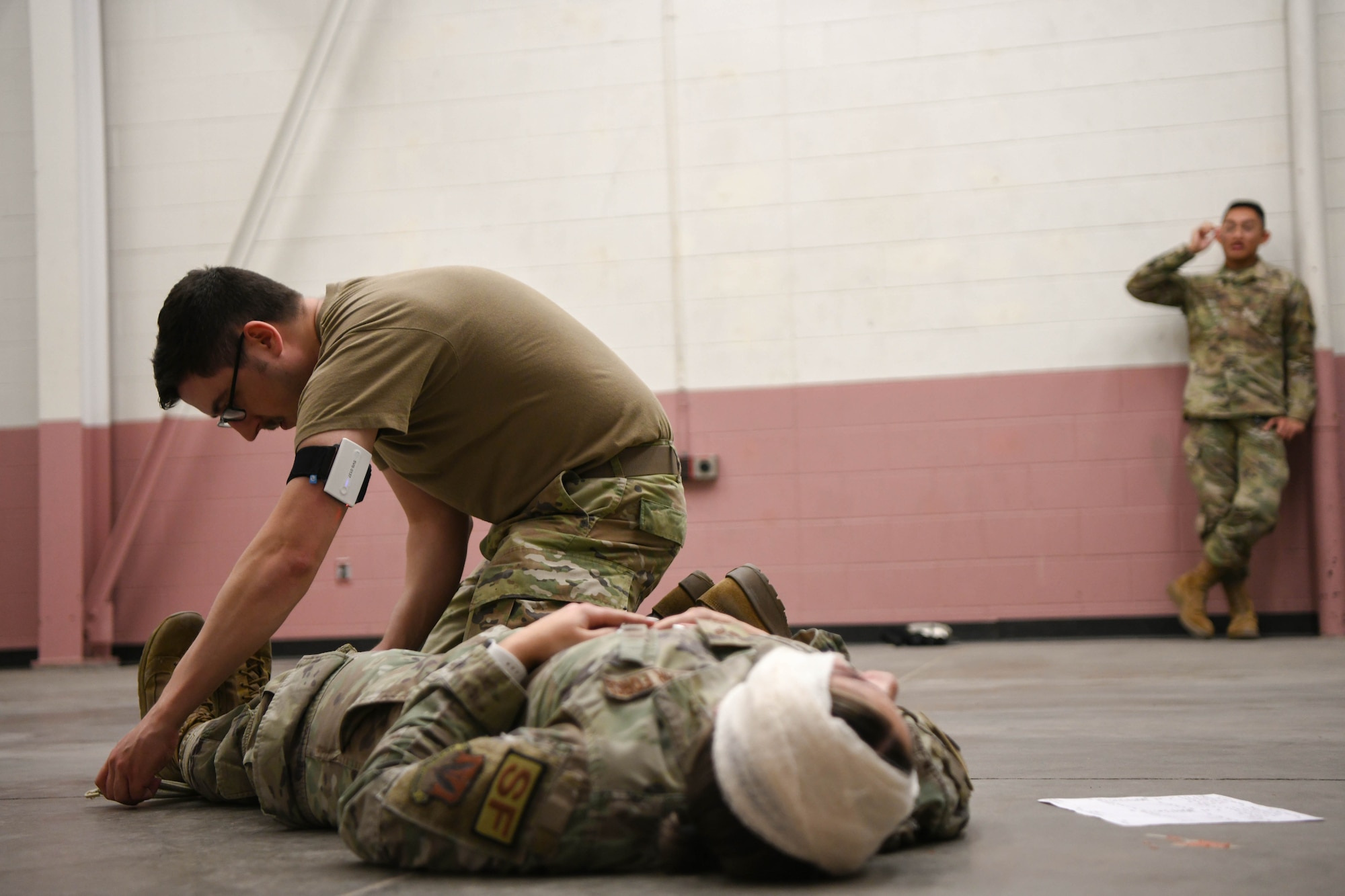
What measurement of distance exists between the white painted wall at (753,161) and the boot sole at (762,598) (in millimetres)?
3659

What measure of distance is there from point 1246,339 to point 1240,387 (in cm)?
22

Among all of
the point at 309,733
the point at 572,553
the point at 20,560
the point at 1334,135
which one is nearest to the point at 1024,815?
the point at 572,553

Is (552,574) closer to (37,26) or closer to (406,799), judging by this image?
(406,799)

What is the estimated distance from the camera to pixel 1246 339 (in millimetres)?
5133

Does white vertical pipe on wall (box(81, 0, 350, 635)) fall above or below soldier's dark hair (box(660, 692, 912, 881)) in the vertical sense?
above

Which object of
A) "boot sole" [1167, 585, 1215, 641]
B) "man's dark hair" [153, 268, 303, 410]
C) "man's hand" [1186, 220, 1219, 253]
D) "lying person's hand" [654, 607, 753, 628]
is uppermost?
"man's hand" [1186, 220, 1219, 253]

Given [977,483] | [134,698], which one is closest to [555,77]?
[977,483]

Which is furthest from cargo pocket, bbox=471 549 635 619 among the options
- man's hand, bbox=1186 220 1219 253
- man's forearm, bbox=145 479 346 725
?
man's hand, bbox=1186 220 1219 253

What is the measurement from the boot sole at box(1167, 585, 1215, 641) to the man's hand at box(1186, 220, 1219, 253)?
155 cm

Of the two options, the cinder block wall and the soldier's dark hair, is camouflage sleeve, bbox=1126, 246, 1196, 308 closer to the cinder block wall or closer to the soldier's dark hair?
the cinder block wall

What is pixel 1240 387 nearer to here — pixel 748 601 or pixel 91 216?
pixel 748 601

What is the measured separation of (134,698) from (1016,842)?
359cm

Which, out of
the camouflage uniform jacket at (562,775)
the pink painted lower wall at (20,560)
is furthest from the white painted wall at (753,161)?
the camouflage uniform jacket at (562,775)

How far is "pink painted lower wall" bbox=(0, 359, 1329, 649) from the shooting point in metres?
5.41
